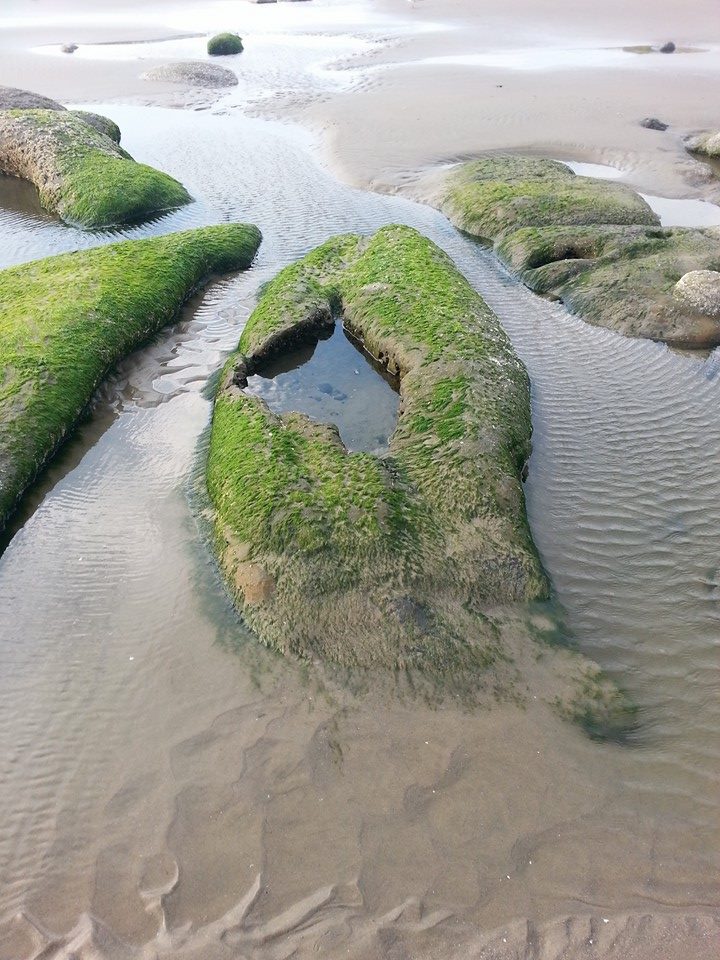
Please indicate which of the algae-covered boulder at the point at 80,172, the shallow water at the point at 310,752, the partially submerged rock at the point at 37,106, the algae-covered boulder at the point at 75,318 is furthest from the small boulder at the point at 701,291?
the partially submerged rock at the point at 37,106

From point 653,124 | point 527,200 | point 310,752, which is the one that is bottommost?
point 310,752

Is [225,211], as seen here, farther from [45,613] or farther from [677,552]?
[677,552]

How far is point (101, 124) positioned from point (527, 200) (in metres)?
10.8

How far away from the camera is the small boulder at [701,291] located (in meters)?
9.72

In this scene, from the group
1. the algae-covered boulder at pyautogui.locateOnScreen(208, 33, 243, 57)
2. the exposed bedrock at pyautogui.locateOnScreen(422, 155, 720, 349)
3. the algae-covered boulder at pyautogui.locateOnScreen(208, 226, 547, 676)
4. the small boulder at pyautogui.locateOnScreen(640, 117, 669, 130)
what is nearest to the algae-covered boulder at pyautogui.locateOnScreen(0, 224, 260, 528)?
the algae-covered boulder at pyautogui.locateOnScreen(208, 226, 547, 676)

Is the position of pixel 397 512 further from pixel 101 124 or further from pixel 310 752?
pixel 101 124

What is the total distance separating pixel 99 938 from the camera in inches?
158

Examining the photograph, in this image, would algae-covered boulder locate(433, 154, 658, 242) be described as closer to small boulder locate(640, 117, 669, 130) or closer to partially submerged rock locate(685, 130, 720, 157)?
partially submerged rock locate(685, 130, 720, 157)

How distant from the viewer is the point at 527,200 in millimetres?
12867

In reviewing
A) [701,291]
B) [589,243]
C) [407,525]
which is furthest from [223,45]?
[407,525]

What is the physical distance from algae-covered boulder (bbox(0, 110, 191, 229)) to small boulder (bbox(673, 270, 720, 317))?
371 inches

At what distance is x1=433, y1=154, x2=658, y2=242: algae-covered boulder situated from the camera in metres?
12.6

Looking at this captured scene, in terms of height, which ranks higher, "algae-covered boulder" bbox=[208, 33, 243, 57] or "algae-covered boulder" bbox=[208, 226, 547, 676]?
"algae-covered boulder" bbox=[208, 33, 243, 57]

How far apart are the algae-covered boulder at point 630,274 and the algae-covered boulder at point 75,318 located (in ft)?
16.1
